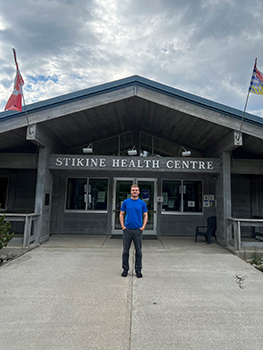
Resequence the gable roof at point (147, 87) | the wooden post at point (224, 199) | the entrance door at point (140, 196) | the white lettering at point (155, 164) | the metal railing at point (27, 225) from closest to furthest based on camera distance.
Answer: the metal railing at point (27, 225) → the gable roof at point (147, 87) → the wooden post at point (224, 199) → the white lettering at point (155, 164) → the entrance door at point (140, 196)

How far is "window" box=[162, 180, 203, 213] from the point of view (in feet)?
29.0

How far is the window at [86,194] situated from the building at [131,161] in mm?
39

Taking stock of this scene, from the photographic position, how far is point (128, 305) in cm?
300

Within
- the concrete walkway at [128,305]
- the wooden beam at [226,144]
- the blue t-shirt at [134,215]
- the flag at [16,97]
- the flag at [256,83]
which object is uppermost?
the flag at [256,83]

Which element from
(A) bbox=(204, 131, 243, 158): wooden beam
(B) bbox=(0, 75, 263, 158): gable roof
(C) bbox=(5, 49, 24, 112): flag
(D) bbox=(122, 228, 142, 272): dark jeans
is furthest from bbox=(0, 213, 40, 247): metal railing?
(A) bbox=(204, 131, 243, 158): wooden beam

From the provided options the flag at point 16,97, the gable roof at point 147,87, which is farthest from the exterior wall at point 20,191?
the flag at point 16,97

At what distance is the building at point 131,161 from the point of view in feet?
20.6

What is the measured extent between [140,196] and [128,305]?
5.95 metres

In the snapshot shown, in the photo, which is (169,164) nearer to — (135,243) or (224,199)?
(224,199)

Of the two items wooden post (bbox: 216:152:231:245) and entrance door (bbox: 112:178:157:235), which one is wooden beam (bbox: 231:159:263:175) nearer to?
wooden post (bbox: 216:152:231:245)

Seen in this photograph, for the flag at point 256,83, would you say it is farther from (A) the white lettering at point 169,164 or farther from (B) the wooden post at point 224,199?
(A) the white lettering at point 169,164

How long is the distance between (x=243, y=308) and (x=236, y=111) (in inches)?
195

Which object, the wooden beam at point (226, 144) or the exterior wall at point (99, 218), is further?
the exterior wall at point (99, 218)

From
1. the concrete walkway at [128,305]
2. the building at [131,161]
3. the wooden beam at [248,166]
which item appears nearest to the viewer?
the concrete walkway at [128,305]
